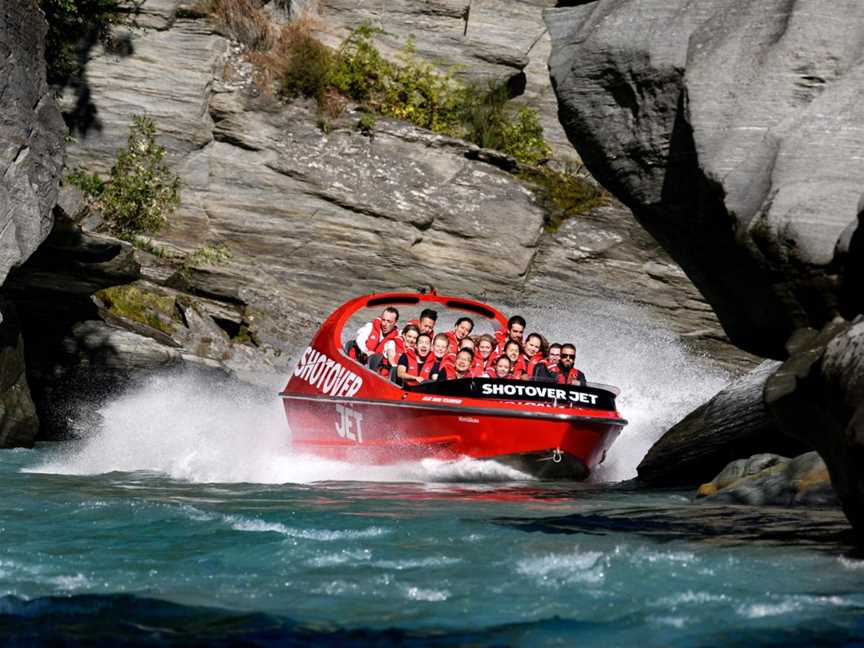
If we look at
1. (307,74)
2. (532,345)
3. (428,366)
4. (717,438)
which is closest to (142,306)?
(307,74)

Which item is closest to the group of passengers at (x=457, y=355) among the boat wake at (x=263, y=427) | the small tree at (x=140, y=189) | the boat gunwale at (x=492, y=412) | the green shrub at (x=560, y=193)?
the boat gunwale at (x=492, y=412)

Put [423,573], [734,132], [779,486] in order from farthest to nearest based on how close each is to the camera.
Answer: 1. [779,486]
2. [734,132]
3. [423,573]

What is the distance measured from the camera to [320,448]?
13.6 meters

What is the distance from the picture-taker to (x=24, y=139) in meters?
14.8

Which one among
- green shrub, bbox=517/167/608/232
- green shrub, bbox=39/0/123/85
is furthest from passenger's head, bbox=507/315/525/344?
green shrub, bbox=517/167/608/232

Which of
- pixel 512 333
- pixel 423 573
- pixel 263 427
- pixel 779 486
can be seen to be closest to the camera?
pixel 423 573

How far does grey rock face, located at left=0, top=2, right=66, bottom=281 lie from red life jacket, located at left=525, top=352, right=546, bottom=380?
599 cm

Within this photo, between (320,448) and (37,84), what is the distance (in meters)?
5.75

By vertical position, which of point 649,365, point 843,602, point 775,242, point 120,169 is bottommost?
point 649,365

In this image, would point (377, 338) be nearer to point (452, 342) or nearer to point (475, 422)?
point (452, 342)

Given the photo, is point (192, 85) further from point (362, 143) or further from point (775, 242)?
point (775, 242)

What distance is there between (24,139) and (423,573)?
10.2 meters

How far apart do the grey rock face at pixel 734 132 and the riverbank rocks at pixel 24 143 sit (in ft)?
25.4

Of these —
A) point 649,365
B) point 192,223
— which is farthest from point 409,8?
point 649,365
